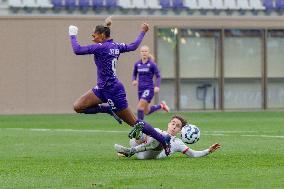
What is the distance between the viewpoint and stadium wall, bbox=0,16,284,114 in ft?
114

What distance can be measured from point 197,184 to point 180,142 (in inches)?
148

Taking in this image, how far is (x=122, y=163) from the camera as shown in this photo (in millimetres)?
13891

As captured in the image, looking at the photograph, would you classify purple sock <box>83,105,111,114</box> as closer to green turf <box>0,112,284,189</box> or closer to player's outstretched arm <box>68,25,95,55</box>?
green turf <box>0,112,284,189</box>

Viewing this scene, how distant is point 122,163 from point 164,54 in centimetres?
2354

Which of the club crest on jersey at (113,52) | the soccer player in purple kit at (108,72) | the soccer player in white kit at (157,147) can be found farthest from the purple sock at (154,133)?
the club crest on jersey at (113,52)

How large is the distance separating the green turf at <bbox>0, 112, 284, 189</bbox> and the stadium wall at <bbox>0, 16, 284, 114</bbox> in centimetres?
1255

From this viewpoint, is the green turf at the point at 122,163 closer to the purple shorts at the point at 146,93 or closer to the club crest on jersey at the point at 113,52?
the club crest on jersey at the point at 113,52

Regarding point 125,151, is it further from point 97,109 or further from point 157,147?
point 97,109

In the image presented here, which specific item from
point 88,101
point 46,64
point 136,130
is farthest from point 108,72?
point 46,64

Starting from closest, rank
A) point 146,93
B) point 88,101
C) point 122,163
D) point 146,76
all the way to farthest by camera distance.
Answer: point 122,163, point 88,101, point 146,93, point 146,76

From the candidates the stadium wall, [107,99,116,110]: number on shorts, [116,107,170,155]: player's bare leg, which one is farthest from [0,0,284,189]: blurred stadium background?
[116,107,170,155]: player's bare leg

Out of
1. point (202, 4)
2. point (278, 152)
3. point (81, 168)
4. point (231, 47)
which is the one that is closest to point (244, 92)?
point (231, 47)

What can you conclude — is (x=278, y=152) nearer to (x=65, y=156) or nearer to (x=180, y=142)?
(x=180, y=142)

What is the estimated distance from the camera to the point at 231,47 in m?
38.0
